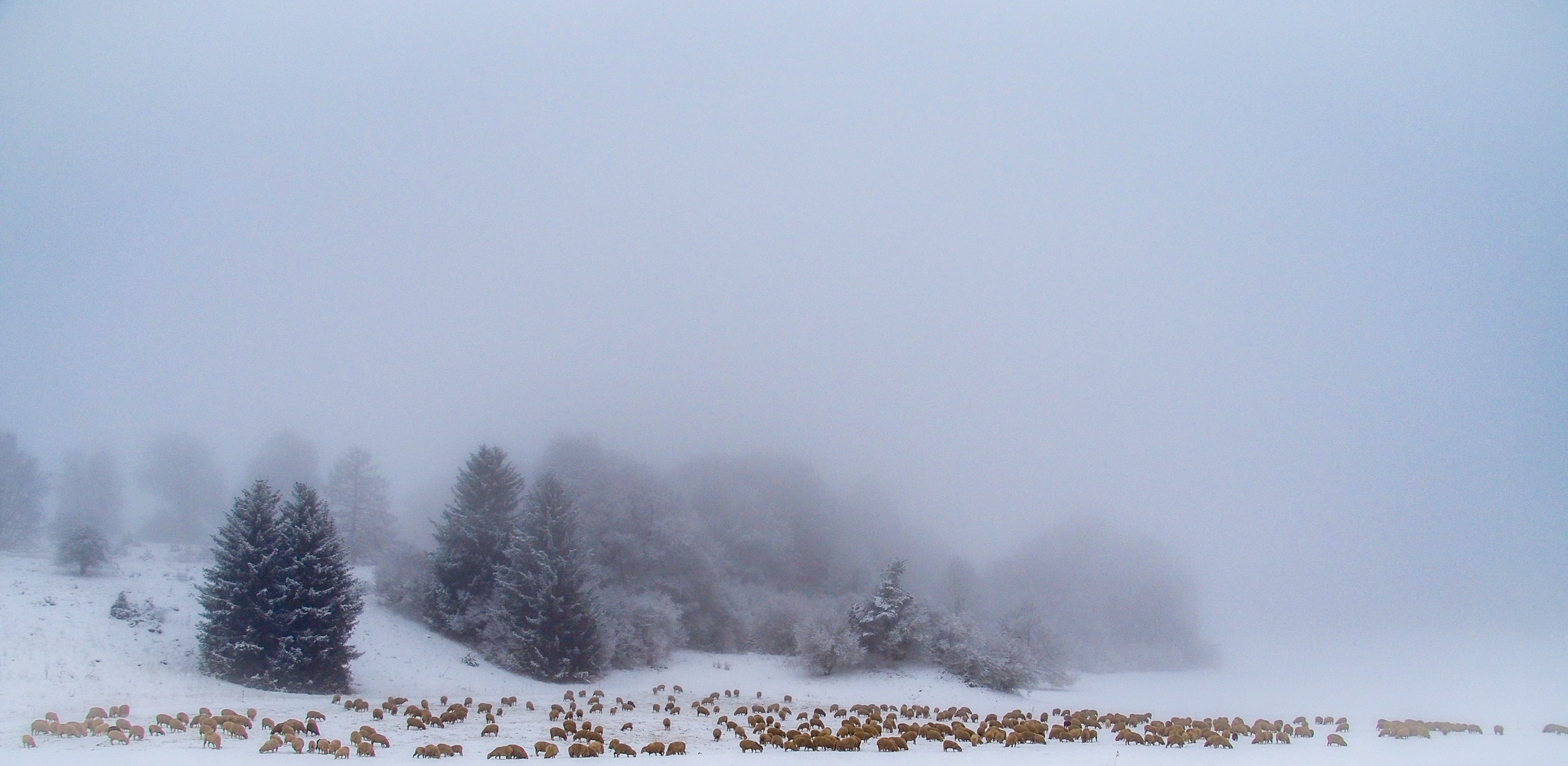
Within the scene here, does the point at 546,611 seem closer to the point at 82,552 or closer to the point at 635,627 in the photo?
the point at 635,627

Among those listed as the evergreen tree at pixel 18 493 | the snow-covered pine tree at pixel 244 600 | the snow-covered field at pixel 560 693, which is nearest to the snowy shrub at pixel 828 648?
the snow-covered field at pixel 560 693

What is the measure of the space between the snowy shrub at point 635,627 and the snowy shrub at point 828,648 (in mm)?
6472

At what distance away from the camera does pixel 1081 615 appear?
182 feet

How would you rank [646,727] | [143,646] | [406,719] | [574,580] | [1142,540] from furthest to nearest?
[1142,540]
[574,580]
[143,646]
[646,727]
[406,719]

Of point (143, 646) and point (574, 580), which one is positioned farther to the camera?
point (574, 580)

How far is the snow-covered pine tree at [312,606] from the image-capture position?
25938 millimetres

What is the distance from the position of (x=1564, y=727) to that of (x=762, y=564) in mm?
38755

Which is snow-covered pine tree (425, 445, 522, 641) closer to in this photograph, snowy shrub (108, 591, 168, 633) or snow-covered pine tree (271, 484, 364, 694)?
snow-covered pine tree (271, 484, 364, 694)

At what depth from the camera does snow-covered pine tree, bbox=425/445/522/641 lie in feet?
116

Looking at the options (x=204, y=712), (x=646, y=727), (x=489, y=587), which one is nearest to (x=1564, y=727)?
(x=646, y=727)

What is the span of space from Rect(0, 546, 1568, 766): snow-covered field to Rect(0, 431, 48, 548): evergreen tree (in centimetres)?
1109

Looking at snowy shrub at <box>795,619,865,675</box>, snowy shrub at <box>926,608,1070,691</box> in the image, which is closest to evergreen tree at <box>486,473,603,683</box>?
snowy shrub at <box>795,619,865,675</box>

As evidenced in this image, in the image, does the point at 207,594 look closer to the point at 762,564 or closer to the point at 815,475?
the point at 762,564

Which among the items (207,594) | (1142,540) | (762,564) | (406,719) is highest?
(1142,540)
